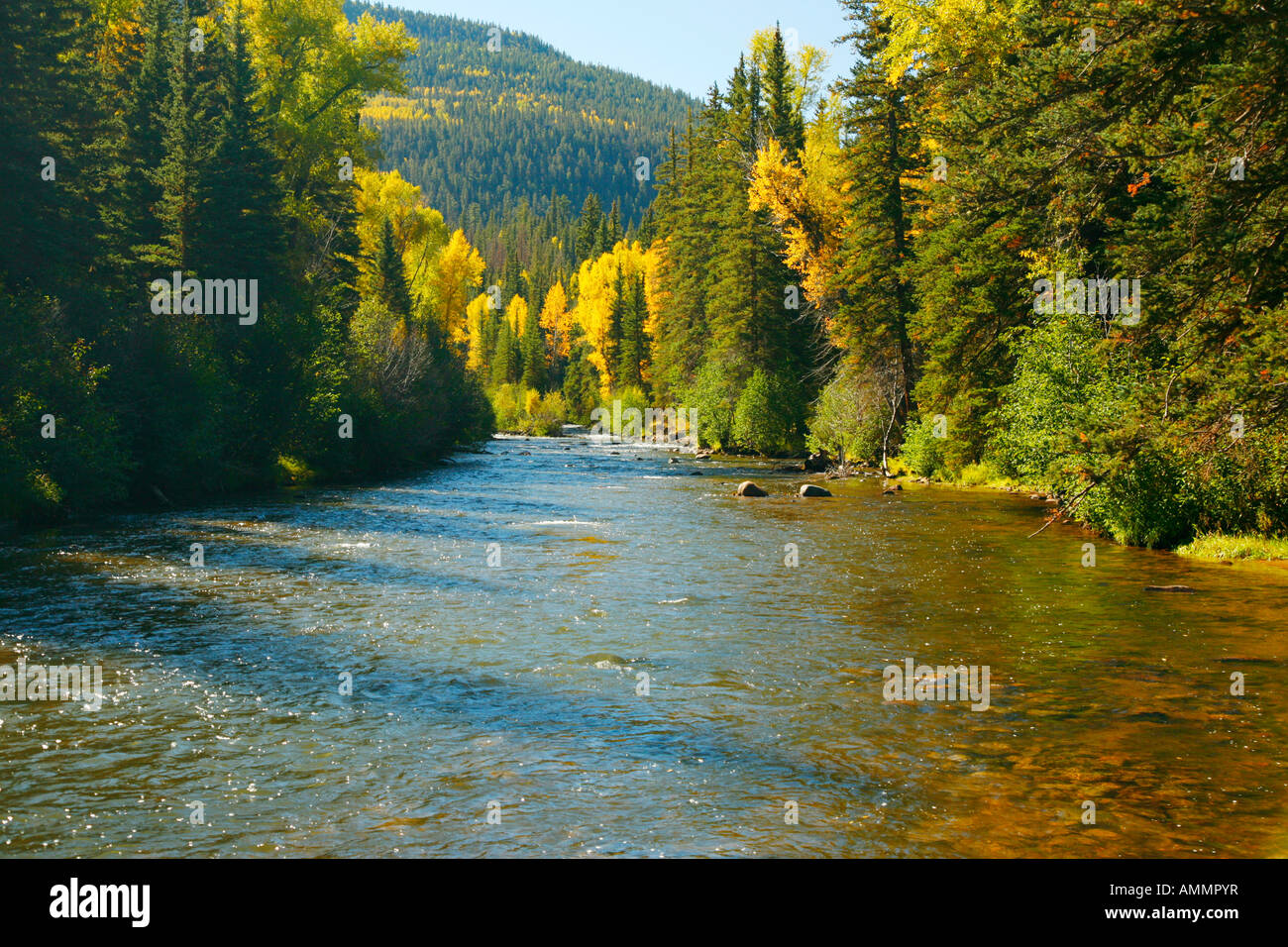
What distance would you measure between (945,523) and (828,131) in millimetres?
33294

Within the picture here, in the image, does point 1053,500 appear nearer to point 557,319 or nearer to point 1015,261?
point 1015,261

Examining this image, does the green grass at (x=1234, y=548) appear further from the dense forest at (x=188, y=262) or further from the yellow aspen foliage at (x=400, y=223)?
the yellow aspen foliage at (x=400, y=223)

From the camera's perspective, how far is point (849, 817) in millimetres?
8086

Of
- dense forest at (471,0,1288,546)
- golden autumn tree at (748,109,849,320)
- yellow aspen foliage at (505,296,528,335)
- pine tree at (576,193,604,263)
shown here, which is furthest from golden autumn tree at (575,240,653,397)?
golden autumn tree at (748,109,849,320)

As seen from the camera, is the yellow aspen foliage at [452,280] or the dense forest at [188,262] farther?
the yellow aspen foliage at [452,280]

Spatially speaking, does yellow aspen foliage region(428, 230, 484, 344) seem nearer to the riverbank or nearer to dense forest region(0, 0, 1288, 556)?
dense forest region(0, 0, 1288, 556)

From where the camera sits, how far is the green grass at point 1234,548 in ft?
→ 63.9

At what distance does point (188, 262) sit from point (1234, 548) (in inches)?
1291

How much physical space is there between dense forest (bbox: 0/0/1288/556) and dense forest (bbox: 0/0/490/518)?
0.13 metres

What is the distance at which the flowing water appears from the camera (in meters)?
7.88

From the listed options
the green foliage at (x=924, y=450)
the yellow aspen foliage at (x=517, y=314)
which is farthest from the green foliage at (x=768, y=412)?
the yellow aspen foliage at (x=517, y=314)

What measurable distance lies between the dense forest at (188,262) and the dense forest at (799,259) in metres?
0.13

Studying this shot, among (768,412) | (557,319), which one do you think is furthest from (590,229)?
(768,412)
